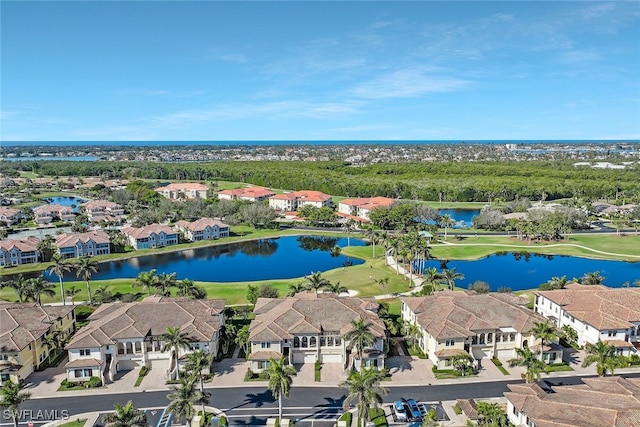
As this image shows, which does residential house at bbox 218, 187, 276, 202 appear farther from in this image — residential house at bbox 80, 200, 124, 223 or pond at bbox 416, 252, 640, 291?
pond at bbox 416, 252, 640, 291

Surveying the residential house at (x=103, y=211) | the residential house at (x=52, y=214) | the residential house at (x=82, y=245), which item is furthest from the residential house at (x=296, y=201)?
the residential house at (x=82, y=245)

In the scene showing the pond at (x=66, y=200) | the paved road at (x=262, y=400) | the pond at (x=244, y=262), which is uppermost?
the pond at (x=66, y=200)

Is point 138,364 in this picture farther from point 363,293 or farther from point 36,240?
point 36,240

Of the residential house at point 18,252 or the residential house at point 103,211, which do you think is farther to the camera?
the residential house at point 103,211

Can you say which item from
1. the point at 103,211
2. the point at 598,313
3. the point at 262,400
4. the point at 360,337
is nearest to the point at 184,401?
the point at 262,400

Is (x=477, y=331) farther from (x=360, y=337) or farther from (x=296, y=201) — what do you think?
(x=296, y=201)

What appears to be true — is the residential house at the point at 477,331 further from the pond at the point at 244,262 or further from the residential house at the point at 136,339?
the pond at the point at 244,262

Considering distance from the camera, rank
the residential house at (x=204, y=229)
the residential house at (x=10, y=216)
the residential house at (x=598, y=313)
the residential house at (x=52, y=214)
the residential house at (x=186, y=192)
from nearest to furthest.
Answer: the residential house at (x=598, y=313) < the residential house at (x=204, y=229) < the residential house at (x=10, y=216) < the residential house at (x=52, y=214) < the residential house at (x=186, y=192)
